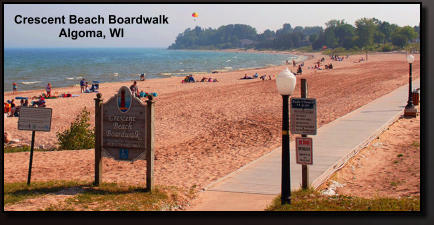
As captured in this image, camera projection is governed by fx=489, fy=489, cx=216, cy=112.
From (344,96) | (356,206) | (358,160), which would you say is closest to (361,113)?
(358,160)

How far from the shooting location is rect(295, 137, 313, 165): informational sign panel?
26.4 feet

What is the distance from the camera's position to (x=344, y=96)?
2686 cm

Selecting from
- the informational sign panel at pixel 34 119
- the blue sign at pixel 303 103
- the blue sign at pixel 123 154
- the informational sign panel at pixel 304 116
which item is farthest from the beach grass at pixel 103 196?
the blue sign at pixel 303 103

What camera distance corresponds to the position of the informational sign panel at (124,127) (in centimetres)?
894

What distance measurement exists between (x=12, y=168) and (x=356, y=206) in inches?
310

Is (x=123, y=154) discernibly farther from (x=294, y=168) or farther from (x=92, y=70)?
(x=92, y=70)

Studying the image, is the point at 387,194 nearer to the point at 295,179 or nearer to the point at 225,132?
Result: the point at 295,179

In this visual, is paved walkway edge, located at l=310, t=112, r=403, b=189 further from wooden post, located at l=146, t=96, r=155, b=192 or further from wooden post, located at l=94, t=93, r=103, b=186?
wooden post, located at l=94, t=93, r=103, b=186

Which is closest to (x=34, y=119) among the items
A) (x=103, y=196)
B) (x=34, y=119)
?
(x=34, y=119)

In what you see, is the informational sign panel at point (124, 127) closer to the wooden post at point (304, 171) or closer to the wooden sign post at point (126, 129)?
the wooden sign post at point (126, 129)

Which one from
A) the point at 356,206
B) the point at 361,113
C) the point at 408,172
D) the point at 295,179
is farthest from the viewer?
the point at 361,113

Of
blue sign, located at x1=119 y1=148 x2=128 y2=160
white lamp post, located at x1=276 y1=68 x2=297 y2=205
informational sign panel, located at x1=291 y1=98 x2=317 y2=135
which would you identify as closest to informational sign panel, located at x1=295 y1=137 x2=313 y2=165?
informational sign panel, located at x1=291 y1=98 x2=317 y2=135

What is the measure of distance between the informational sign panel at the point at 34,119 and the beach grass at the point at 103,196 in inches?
45.1

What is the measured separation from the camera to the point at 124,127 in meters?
9.02
